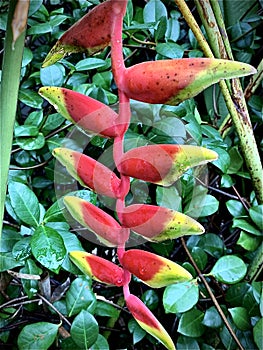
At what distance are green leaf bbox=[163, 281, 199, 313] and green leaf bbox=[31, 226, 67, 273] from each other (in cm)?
14

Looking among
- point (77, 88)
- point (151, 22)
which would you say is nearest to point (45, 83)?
point (77, 88)

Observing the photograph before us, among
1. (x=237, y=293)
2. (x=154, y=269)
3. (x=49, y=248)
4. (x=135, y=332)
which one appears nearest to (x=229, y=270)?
(x=237, y=293)

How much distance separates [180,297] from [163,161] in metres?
0.32

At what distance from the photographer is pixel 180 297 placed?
0.56 m

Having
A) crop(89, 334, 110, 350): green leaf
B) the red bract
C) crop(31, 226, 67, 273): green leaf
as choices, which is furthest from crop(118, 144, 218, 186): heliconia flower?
crop(89, 334, 110, 350): green leaf

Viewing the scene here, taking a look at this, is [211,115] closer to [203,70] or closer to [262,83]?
[262,83]

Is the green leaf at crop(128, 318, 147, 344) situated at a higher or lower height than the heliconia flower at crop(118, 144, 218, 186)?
lower

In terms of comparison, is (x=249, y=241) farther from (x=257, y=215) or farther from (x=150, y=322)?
(x=150, y=322)

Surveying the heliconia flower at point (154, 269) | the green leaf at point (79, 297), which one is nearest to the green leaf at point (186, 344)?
the green leaf at point (79, 297)

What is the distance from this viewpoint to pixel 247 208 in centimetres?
67

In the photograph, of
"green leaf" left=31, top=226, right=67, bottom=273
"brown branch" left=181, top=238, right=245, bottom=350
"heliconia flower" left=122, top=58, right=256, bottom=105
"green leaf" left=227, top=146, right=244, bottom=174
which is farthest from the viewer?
"green leaf" left=227, top=146, right=244, bottom=174

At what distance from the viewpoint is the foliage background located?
0.53 m

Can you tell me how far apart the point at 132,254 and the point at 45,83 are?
357 millimetres

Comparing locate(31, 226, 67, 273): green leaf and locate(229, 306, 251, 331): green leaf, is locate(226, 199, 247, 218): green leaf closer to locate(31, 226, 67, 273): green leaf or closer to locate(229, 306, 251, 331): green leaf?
locate(229, 306, 251, 331): green leaf
